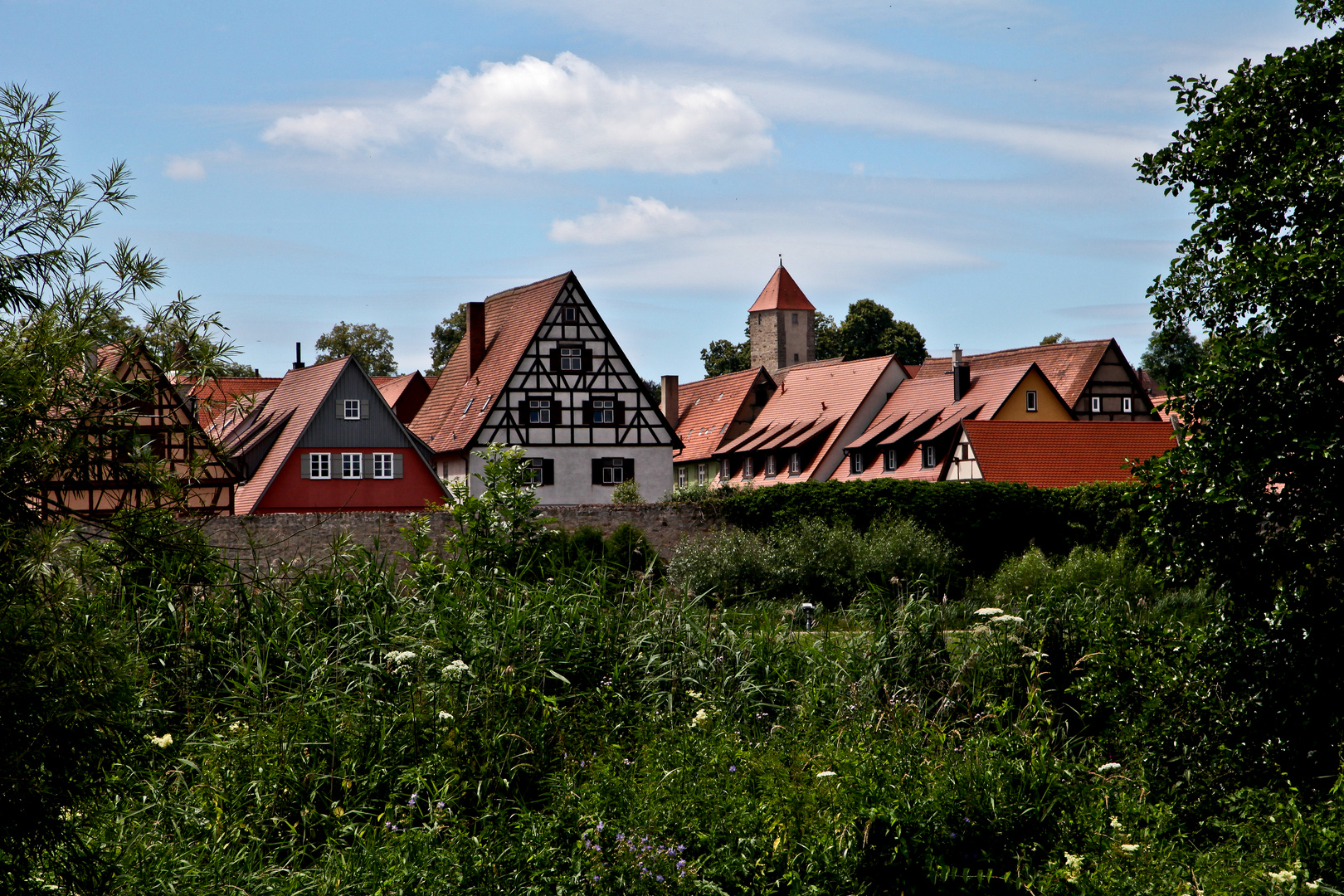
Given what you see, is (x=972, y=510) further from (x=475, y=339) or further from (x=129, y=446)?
(x=129, y=446)

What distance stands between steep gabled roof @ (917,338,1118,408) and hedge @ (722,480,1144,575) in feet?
52.2

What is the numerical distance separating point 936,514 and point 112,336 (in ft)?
71.6

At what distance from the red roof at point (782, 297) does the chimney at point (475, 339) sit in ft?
129

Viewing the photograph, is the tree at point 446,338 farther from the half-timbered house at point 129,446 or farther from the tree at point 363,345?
the half-timbered house at point 129,446

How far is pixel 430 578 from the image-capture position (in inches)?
349

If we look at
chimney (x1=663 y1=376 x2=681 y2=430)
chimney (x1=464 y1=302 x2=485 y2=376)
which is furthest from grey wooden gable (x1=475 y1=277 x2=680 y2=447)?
chimney (x1=663 y1=376 x2=681 y2=430)

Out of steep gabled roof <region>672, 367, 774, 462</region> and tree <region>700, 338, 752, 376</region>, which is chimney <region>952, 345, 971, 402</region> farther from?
tree <region>700, 338, 752, 376</region>

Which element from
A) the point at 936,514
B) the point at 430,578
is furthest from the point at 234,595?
the point at 936,514

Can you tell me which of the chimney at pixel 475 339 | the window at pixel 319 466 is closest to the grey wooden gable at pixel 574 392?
the chimney at pixel 475 339

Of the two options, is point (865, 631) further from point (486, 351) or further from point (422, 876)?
point (486, 351)

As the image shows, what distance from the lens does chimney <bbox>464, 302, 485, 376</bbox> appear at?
136 ft

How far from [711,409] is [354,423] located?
2286cm

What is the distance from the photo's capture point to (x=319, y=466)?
112ft

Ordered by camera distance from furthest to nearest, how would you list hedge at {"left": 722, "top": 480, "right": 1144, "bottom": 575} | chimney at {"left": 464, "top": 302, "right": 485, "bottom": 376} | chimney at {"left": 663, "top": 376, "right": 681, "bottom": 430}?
chimney at {"left": 663, "top": 376, "right": 681, "bottom": 430} < chimney at {"left": 464, "top": 302, "right": 485, "bottom": 376} < hedge at {"left": 722, "top": 480, "right": 1144, "bottom": 575}
